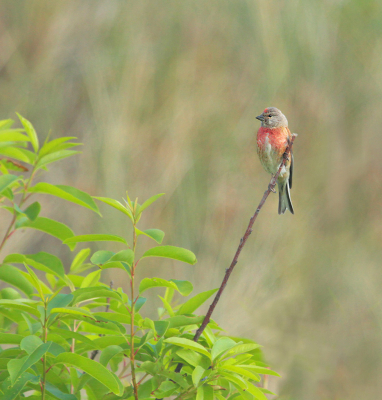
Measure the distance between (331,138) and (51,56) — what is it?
2329 mm

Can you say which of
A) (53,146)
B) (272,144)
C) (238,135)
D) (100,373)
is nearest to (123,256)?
(100,373)

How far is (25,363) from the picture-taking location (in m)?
0.53

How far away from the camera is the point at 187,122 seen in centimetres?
368

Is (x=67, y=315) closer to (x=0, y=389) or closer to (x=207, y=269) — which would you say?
(x=0, y=389)

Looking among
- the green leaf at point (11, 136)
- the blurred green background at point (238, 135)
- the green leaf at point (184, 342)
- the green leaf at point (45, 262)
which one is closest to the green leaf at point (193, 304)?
the green leaf at point (184, 342)

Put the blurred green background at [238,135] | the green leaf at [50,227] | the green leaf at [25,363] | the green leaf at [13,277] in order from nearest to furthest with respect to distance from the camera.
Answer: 1. the green leaf at [25,363]
2. the green leaf at [13,277]
3. the green leaf at [50,227]
4. the blurred green background at [238,135]

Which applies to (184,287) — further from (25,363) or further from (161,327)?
(25,363)

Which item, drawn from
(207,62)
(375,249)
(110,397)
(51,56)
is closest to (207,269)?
(375,249)

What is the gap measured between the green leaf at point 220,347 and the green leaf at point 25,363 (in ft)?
0.69

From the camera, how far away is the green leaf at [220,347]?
62 cm

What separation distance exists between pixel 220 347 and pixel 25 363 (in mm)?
249

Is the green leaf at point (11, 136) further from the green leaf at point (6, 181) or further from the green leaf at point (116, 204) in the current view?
the green leaf at point (116, 204)

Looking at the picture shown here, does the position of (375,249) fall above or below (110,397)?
above

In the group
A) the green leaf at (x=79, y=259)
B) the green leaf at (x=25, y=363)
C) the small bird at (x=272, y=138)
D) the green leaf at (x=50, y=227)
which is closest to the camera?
the green leaf at (x=25, y=363)
